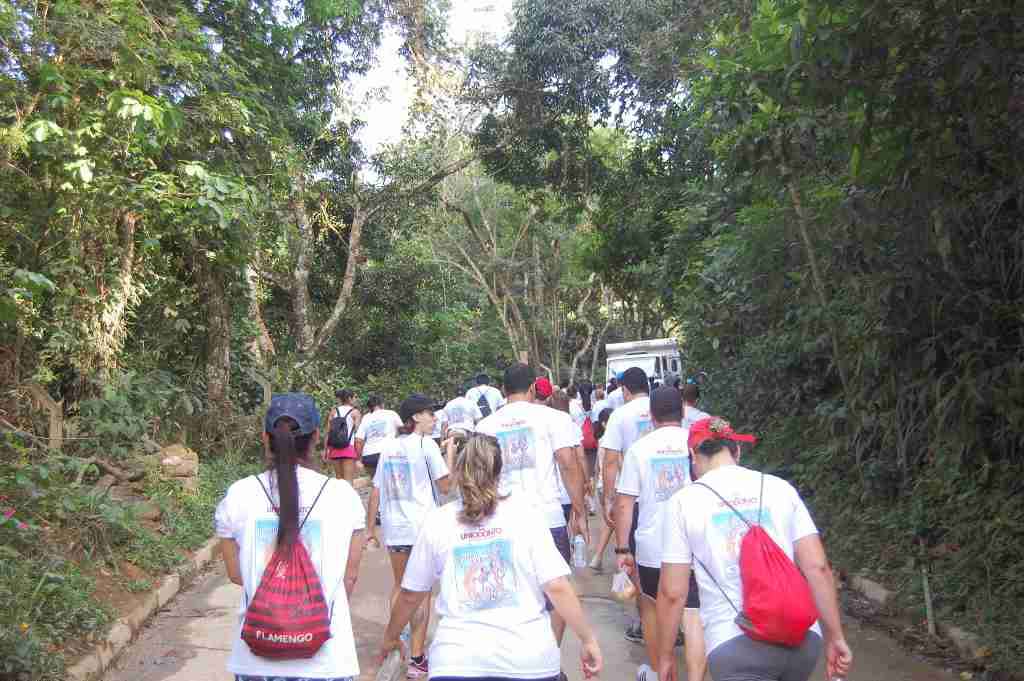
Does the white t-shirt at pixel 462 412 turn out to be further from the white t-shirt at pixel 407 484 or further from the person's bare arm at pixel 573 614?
the person's bare arm at pixel 573 614

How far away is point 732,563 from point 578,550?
4354 millimetres

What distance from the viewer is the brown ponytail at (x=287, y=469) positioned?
12.0 ft

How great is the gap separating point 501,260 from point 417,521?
3002cm

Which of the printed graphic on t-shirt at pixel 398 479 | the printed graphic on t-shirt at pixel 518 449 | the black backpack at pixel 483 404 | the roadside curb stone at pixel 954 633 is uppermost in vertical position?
the black backpack at pixel 483 404

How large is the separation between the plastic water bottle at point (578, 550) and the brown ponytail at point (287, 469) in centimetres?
442

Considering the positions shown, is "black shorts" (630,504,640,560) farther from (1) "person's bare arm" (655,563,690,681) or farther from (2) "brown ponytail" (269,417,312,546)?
→ (2) "brown ponytail" (269,417,312,546)

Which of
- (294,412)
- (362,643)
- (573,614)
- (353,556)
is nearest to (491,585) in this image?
(573,614)

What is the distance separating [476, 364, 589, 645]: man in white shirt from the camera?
22.1 ft

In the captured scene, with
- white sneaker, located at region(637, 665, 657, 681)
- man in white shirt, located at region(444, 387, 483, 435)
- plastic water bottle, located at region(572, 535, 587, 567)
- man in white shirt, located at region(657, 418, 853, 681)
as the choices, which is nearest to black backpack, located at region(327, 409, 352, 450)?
man in white shirt, located at region(444, 387, 483, 435)

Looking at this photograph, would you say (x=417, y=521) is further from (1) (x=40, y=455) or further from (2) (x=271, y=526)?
(1) (x=40, y=455)

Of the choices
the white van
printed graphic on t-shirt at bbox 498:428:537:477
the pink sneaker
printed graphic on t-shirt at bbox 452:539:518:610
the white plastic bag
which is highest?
the white van

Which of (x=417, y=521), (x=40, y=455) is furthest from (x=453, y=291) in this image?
(x=417, y=521)

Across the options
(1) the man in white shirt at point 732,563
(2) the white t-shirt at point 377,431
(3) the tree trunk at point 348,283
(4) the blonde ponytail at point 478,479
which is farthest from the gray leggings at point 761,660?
(3) the tree trunk at point 348,283

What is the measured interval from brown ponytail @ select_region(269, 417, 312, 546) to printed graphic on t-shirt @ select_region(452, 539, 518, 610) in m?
0.59
